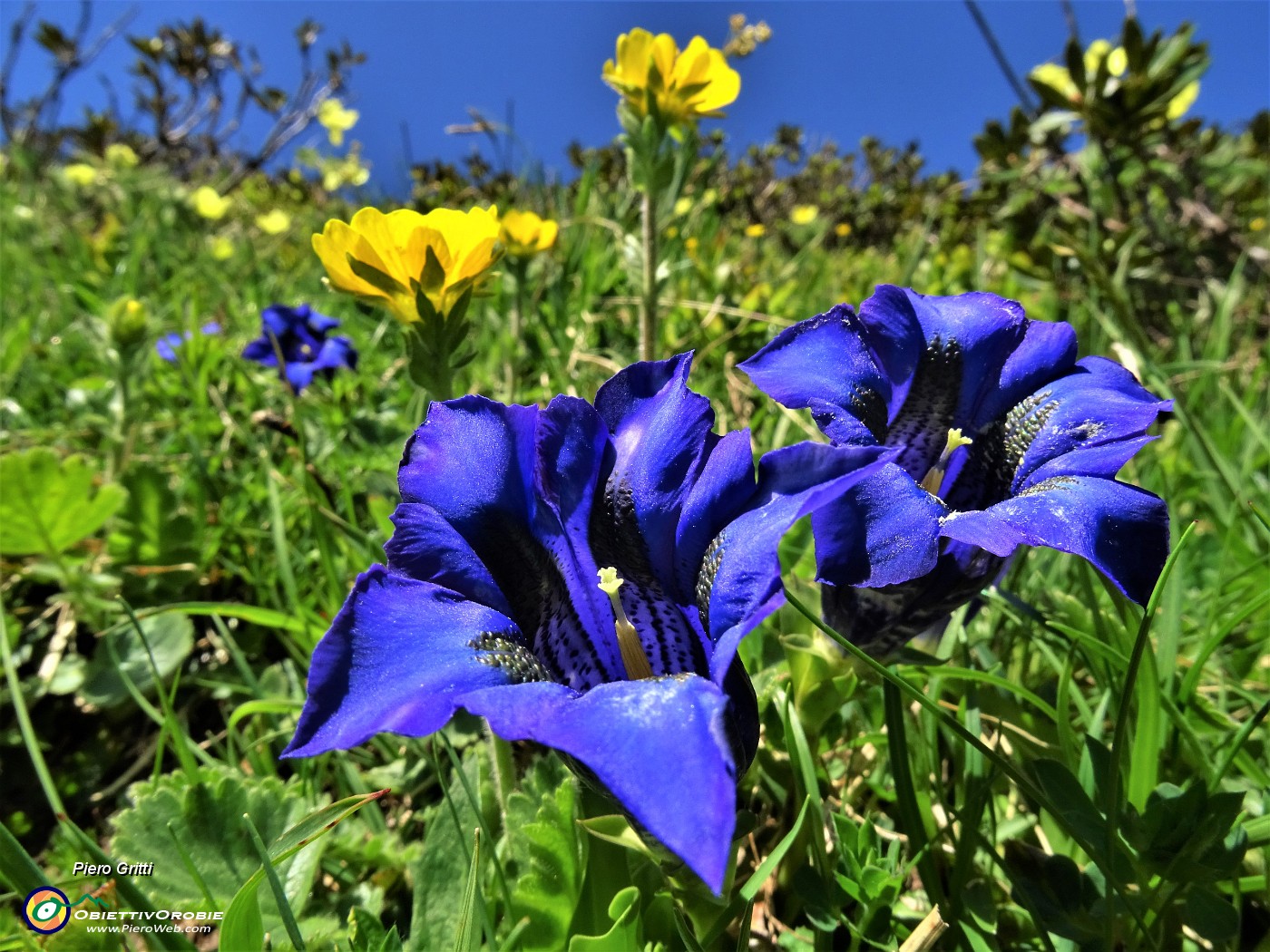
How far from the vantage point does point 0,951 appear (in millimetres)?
943

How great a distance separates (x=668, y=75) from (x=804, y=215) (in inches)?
213

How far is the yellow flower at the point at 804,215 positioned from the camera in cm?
638

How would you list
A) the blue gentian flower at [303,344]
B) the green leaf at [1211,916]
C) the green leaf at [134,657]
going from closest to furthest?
the green leaf at [1211,916]
the green leaf at [134,657]
the blue gentian flower at [303,344]

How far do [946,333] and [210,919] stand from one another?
44.7 inches

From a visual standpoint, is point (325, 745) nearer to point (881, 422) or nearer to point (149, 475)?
point (881, 422)

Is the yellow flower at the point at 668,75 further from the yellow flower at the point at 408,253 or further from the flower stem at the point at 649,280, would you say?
the yellow flower at the point at 408,253

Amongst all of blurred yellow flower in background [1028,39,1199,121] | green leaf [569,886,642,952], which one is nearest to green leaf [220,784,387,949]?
green leaf [569,886,642,952]

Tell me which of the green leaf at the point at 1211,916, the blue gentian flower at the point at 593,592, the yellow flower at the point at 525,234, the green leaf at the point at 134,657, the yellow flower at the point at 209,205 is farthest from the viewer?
the yellow flower at the point at 209,205

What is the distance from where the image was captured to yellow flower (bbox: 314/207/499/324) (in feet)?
3.33

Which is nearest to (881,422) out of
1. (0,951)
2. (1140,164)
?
(0,951)

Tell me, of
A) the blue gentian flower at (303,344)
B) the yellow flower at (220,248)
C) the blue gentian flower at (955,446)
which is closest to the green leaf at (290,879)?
the blue gentian flower at (955,446)

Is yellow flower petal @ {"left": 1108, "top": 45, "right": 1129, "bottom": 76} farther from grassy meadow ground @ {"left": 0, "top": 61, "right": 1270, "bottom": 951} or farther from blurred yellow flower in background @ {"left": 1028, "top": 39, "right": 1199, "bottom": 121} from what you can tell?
grassy meadow ground @ {"left": 0, "top": 61, "right": 1270, "bottom": 951}

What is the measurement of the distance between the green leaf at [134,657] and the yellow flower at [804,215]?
18.4 ft

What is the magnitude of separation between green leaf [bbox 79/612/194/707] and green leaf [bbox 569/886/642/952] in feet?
3.62
